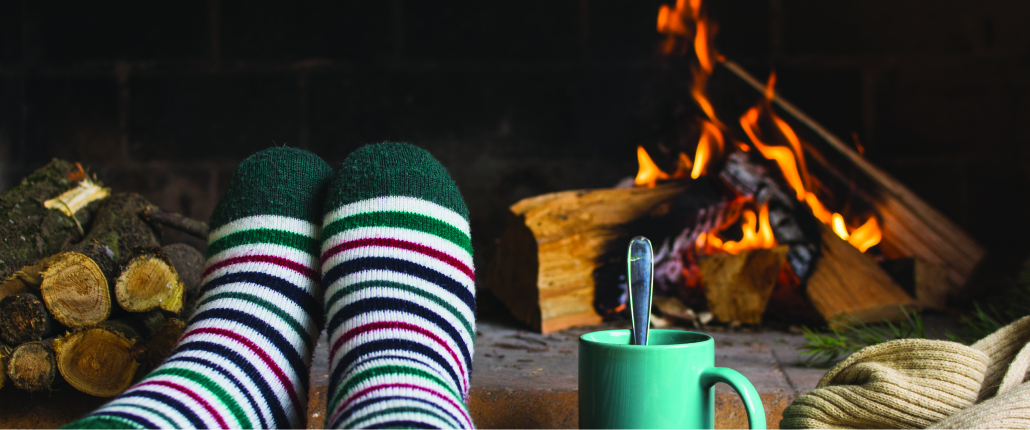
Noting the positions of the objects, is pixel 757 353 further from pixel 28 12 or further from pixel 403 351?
pixel 28 12

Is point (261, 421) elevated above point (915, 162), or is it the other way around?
point (915, 162)

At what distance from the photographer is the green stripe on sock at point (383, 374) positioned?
0.64 metres

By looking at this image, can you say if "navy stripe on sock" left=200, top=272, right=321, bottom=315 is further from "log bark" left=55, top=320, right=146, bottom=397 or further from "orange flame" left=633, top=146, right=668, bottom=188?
"orange flame" left=633, top=146, right=668, bottom=188

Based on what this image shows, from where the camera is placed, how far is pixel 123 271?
0.88 metres

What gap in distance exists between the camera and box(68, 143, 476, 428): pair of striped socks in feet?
2.08

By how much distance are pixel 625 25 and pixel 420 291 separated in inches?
45.6

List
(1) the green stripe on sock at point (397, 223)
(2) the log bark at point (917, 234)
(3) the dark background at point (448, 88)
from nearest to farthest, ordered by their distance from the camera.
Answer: (1) the green stripe on sock at point (397, 223), (2) the log bark at point (917, 234), (3) the dark background at point (448, 88)

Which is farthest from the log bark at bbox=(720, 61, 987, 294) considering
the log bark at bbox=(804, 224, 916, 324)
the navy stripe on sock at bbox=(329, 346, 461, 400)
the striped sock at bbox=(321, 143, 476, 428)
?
the navy stripe on sock at bbox=(329, 346, 461, 400)

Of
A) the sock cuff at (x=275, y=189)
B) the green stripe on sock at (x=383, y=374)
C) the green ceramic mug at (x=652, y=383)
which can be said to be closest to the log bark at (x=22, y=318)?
the sock cuff at (x=275, y=189)

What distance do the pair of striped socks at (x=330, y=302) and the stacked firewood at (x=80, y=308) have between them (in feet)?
0.39

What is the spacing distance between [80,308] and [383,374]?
1.56ft

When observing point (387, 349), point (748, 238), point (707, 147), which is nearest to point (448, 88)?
point (707, 147)

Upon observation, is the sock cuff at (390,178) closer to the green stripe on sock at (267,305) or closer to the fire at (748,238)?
the green stripe on sock at (267,305)

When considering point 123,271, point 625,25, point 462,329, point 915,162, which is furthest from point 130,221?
point 915,162
